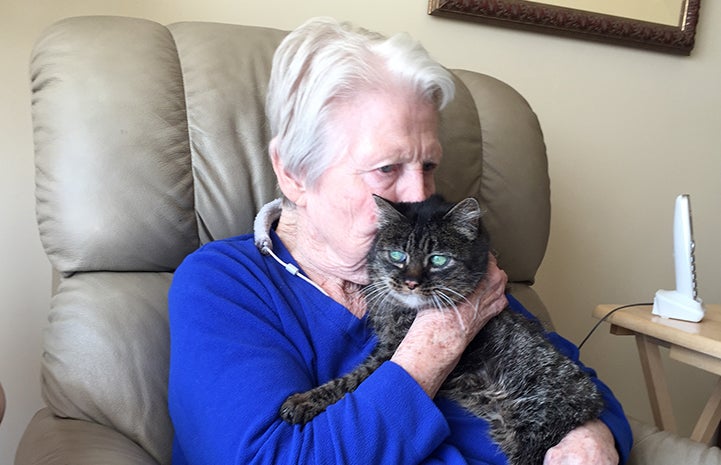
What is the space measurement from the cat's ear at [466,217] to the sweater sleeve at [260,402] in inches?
12.1

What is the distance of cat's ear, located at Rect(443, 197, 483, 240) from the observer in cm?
110

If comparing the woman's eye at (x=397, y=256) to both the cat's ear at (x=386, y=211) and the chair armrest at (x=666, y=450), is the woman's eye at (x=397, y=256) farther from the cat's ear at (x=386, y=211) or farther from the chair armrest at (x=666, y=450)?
the chair armrest at (x=666, y=450)

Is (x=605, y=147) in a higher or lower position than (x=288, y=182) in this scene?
lower

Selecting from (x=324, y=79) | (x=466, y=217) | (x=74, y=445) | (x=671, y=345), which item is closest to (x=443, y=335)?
(x=466, y=217)

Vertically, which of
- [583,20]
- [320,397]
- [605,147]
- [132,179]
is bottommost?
[320,397]

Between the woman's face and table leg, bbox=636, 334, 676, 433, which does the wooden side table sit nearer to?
table leg, bbox=636, 334, 676, 433

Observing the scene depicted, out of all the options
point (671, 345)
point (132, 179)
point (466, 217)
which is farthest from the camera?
point (671, 345)

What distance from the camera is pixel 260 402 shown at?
2.95 ft

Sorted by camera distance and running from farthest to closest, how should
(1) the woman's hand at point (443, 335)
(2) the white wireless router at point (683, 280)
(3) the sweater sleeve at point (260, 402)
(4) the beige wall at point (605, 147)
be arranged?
(4) the beige wall at point (605, 147) → (2) the white wireless router at point (683, 280) → (1) the woman's hand at point (443, 335) → (3) the sweater sleeve at point (260, 402)

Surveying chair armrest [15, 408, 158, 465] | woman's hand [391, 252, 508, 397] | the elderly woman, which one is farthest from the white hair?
chair armrest [15, 408, 158, 465]

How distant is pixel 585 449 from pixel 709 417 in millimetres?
872

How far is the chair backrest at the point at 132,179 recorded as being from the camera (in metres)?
1.17

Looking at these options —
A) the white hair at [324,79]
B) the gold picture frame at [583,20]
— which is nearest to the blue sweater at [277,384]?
the white hair at [324,79]

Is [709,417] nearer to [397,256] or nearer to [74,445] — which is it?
[397,256]
